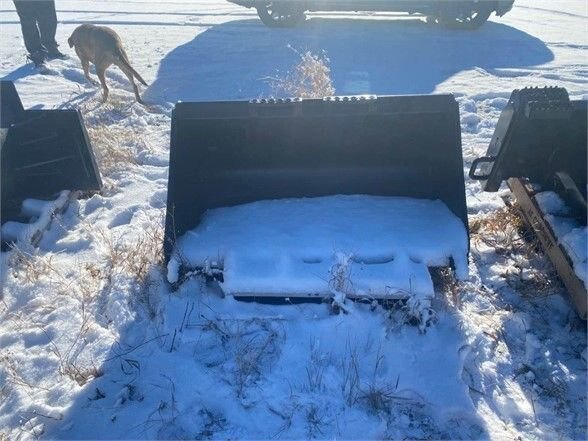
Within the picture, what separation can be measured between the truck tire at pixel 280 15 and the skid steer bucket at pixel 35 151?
8.86 metres

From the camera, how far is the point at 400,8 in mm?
11367

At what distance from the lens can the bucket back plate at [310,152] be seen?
9.33 feet

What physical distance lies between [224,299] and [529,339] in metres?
1.78

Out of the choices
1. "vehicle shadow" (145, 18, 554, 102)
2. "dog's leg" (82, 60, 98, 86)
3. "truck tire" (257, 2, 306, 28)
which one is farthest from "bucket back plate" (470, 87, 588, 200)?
"truck tire" (257, 2, 306, 28)

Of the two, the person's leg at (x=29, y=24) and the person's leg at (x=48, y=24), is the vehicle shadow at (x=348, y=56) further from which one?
the person's leg at (x=29, y=24)

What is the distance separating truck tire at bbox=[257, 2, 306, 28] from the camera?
11.4 meters

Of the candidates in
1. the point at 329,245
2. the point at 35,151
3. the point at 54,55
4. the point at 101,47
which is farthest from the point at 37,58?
the point at 329,245

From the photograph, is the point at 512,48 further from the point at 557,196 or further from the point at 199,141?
the point at 199,141

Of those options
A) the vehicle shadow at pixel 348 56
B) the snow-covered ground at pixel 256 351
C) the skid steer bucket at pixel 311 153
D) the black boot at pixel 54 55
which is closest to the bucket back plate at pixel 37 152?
the snow-covered ground at pixel 256 351

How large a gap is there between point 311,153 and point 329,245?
715 millimetres

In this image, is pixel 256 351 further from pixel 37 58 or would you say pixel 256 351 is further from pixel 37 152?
pixel 37 58

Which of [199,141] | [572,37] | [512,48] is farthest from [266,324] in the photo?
[572,37]

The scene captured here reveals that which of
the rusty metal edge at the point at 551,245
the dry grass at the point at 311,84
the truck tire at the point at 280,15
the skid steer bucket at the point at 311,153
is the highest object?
the skid steer bucket at the point at 311,153

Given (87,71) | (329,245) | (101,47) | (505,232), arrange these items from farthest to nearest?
(87,71), (101,47), (505,232), (329,245)
